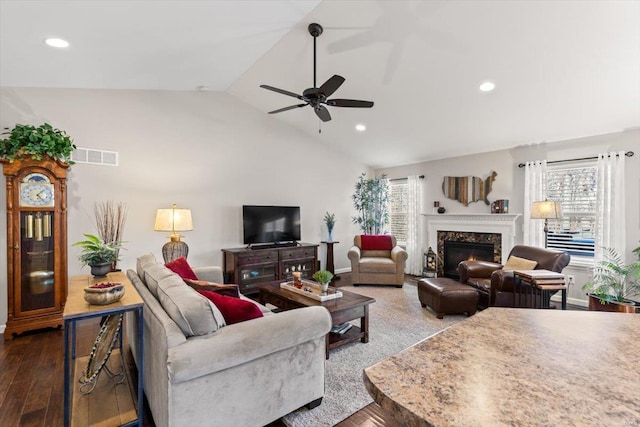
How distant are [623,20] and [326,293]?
3592mm

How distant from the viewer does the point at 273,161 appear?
5.78 metres

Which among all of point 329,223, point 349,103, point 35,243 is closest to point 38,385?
point 35,243

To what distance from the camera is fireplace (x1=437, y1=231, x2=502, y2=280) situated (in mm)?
5355

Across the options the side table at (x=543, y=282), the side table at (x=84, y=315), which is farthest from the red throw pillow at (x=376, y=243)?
the side table at (x=84, y=315)

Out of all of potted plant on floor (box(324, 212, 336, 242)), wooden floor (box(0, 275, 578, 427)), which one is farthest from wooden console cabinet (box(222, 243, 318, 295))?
wooden floor (box(0, 275, 578, 427))

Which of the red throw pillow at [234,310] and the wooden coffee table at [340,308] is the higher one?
the red throw pillow at [234,310]

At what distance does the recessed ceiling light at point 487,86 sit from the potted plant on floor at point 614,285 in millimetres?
2589

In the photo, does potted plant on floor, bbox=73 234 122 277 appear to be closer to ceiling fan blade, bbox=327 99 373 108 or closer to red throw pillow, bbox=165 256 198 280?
red throw pillow, bbox=165 256 198 280

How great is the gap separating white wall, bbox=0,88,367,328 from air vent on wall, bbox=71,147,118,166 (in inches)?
2.6

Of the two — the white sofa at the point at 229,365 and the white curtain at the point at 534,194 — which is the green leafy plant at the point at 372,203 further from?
the white sofa at the point at 229,365

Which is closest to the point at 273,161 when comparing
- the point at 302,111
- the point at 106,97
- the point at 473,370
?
the point at 302,111

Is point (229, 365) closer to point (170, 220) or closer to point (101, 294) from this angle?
point (101, 294)

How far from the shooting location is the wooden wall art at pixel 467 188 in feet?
18.0

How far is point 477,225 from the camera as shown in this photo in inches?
218
